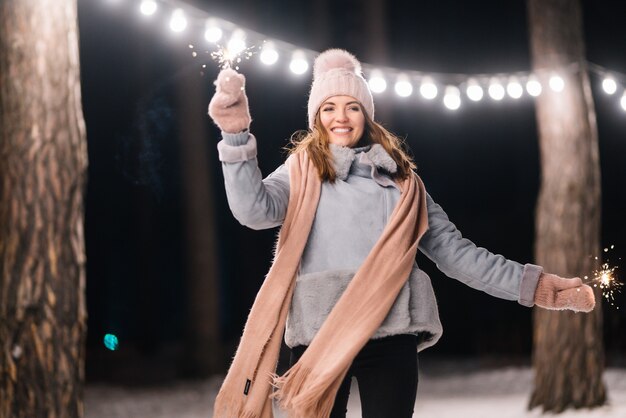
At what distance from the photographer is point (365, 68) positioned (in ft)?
17.6

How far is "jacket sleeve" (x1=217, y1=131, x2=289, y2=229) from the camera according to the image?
2.37m

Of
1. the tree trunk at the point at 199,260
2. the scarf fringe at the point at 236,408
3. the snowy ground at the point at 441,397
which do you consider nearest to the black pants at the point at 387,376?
the scarf fringe at the point at 236,408

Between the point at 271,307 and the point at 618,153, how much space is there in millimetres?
10960

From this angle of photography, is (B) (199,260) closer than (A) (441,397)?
No

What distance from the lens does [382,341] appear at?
2520mm

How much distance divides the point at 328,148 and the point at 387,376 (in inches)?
26.3

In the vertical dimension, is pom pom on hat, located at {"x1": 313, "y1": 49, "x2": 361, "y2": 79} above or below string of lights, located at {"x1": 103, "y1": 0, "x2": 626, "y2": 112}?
below

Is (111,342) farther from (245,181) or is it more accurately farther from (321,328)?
(245,181)

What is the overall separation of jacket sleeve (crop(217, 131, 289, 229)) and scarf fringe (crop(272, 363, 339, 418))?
411 millimetres

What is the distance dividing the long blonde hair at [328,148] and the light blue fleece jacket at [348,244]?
3 centimetres

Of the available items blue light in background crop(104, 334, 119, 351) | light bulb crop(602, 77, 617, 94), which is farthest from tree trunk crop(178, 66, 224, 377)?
light bulb crop(602, 77, 617, 94)

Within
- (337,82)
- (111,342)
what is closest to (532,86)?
(337,82)

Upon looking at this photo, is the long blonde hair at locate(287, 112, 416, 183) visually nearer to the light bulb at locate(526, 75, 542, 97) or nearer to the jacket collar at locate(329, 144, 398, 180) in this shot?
the jacket collar at locate(329, 144, 398, 180)

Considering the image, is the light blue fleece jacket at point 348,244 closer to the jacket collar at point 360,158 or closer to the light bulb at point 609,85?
the jacket collar at point 360,158
